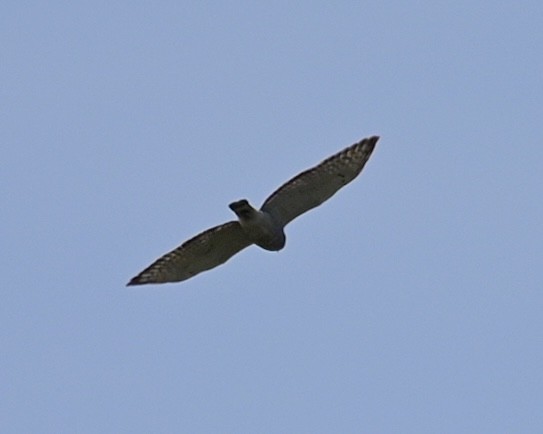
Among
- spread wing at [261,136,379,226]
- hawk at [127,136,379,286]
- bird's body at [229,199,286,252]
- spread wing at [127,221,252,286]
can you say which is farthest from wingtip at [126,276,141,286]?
spread wing at [261,136,379,226]

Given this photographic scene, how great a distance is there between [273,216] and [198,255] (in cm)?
136

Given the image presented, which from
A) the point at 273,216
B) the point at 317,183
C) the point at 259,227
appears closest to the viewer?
the point at 259,227

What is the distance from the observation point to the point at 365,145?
30.9m

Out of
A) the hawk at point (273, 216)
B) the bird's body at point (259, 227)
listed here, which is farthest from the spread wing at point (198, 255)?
the bird's body at point (259, 227)

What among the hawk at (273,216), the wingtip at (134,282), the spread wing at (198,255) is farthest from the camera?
the wingtip at (134,282)

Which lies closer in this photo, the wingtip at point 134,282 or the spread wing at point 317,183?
the spread wing at point 317,183

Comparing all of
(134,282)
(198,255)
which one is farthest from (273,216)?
(134,282)

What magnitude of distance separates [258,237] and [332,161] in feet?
5.28

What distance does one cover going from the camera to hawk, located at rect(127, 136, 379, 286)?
99.6 feet

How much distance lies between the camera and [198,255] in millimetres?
31078

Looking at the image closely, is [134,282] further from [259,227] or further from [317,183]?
[317,183]

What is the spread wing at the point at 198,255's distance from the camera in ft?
100

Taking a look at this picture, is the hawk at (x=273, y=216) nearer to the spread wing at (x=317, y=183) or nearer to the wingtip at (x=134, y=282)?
the spread wing at (x=317, y=183)

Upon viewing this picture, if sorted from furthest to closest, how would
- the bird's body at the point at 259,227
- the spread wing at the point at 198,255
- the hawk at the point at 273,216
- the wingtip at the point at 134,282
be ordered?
the wingtip at the point at 134,282 → the spread wing at the point at 198,255 → the hawk at the point at 273,216 → the bird's body at the point at 259,227
